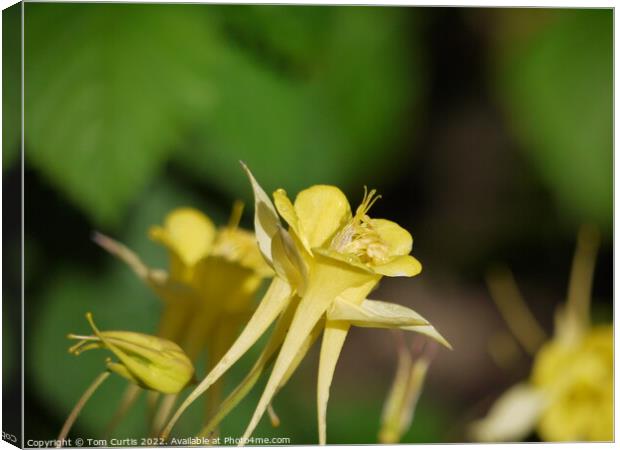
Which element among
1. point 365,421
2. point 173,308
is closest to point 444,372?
point 365,421

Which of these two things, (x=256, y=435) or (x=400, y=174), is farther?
Result: (x=400, y=174)

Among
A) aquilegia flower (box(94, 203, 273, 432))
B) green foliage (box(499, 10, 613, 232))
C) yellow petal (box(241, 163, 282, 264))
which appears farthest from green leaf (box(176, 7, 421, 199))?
yellow petal (box(241, 163, 282, 264))

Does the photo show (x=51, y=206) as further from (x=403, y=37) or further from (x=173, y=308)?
(x=403, y=37)

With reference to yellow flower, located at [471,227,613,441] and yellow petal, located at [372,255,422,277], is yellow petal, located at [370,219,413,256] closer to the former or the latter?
yellow petal, located at [372,255,422,277]

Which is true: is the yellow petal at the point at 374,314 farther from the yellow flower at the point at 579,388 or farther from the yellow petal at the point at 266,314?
the yellow flower at the point at 579,388

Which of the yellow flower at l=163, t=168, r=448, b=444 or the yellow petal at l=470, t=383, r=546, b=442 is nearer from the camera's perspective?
the yellow flower at l=163, t=168, r=448, b=444

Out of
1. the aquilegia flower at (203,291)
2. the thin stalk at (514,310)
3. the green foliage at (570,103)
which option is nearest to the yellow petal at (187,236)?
the aquilegia flower at (203,291)
